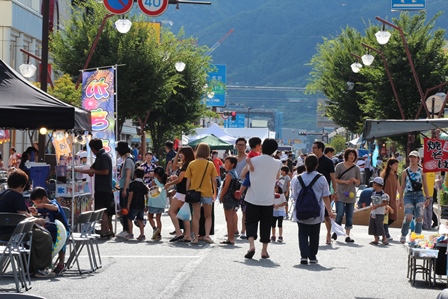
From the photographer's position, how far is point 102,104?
23.1 metres

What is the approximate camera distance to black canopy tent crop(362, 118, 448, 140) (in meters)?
13.9

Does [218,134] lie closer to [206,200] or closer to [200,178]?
[206,200]

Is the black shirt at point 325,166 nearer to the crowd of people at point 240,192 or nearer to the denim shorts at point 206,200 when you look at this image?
the crowd of people at point 240,192

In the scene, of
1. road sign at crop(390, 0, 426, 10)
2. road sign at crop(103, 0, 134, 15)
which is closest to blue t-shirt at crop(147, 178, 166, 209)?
road sign at crop(103, 0, 134, 15)

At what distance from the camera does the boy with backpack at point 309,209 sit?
583 inches

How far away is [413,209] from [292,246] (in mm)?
2539

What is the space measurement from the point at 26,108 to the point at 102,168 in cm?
544

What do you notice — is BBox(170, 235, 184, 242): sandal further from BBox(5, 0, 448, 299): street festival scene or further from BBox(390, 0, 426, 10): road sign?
BBox(390, 0, 426, 10): road sign

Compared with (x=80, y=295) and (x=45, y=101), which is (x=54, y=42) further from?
(x=80, y=295)

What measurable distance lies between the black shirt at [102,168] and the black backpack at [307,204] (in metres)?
4.52

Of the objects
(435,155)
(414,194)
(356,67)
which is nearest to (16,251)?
(435,155)

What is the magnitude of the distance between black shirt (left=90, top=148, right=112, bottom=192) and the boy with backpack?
4.41m

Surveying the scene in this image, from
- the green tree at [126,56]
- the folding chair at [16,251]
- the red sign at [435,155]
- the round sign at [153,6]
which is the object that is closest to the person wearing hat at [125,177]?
the round sign at [153,6]

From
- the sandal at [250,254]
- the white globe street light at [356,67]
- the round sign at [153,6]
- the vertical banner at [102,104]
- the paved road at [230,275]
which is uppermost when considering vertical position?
the white globe street light at [356,67]
